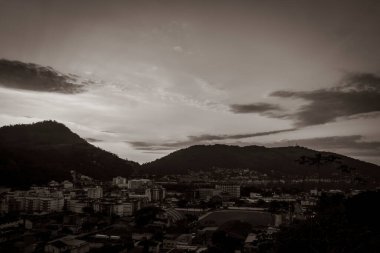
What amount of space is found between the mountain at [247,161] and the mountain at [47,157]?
15773 mm

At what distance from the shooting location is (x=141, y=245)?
17.8m

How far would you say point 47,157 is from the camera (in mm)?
63094

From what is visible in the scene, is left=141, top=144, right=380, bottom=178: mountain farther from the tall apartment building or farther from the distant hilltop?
the tall apartment building

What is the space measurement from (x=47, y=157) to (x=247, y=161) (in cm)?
5906

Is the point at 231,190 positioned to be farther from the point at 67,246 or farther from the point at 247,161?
the point at 247,161

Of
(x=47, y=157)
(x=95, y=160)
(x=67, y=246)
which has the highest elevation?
(x=47, y=157)

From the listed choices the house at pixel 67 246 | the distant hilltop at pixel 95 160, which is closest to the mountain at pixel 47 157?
the distant hilltop at pixel 95 160

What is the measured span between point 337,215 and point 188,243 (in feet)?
31.3

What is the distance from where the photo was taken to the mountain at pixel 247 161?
93.1 metres

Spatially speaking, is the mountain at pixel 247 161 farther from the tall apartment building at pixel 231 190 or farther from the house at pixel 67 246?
the house at pixel 67 246

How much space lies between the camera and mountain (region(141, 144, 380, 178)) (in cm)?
9306

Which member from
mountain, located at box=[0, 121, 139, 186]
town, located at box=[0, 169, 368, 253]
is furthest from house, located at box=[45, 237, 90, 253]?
mountain, located at box=[0, 121, 139, 186]

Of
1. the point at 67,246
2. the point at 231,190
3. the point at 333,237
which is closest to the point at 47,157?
the point at 231,190

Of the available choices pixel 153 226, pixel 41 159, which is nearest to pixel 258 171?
pixel 41 159
